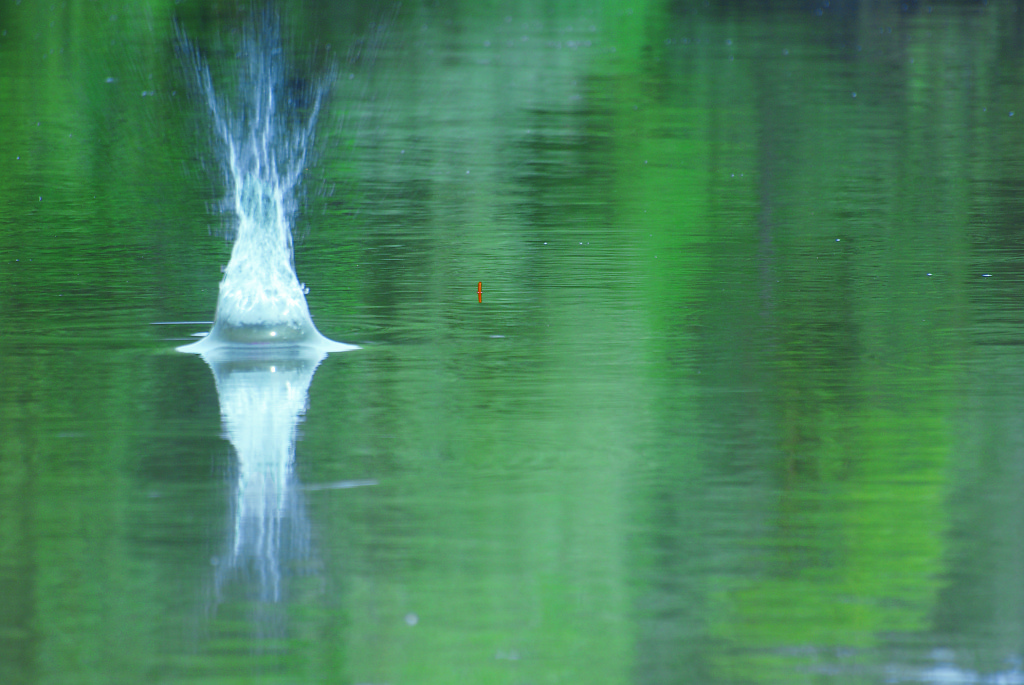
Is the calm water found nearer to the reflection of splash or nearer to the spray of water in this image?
the reflection of splash

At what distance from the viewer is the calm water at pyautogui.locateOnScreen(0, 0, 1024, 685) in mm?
5840

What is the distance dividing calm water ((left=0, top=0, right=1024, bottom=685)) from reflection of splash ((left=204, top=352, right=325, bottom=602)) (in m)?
0.02

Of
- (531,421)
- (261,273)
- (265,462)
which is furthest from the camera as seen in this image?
(261,273)

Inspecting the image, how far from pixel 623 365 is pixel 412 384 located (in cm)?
111

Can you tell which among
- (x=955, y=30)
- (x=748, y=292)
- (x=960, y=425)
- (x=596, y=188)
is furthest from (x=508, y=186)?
(x=955, y=30)

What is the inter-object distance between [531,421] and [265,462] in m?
1.29

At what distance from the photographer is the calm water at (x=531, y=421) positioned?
5840 millimetres

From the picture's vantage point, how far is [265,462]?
789cm

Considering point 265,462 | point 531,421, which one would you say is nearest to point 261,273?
point 531,421

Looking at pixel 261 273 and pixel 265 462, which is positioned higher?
pixel 261 273

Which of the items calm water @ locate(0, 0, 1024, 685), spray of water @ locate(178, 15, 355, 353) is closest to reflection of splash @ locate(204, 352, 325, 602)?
calm water @ locate(0, 0, 1024, 685)

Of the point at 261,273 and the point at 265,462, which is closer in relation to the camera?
the point at 265,462

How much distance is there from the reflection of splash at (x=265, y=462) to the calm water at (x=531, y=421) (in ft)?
0.08

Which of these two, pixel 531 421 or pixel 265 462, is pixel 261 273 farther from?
pixel 265 462
